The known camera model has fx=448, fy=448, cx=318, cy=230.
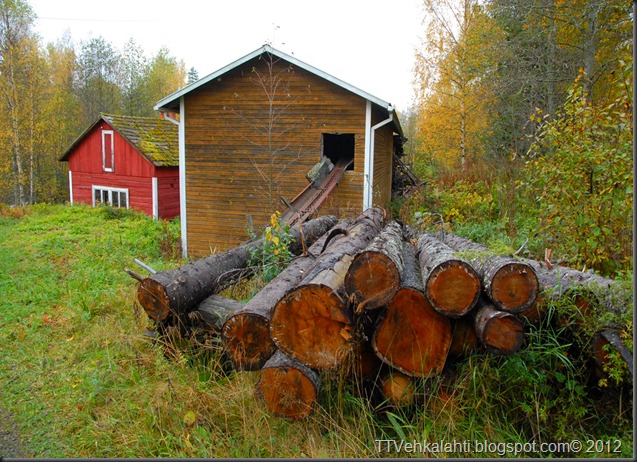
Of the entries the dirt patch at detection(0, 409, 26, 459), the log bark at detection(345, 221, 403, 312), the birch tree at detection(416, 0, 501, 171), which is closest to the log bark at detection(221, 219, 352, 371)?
the log bark at detection(345, 221, 403, 312)

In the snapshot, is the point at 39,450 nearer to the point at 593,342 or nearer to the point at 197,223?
the point at 593,342

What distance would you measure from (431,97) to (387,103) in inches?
482

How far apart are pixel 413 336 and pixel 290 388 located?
0.92 meters

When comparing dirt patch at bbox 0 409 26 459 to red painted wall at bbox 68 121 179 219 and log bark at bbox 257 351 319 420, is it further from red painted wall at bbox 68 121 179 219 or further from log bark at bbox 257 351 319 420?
red painted wall at bbox 68 121 179 219

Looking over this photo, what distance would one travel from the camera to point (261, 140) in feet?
37.8

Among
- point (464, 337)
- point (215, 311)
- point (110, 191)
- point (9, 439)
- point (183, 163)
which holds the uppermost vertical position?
point (183, 163)

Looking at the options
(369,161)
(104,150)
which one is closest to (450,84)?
(369,161)

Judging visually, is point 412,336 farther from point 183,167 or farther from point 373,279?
point 183,167

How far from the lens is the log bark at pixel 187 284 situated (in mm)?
4156

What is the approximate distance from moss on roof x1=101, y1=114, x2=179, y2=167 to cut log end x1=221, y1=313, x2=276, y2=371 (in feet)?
59.2

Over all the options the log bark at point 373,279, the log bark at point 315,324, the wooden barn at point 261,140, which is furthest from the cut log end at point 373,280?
the wooden barn at point 261,140

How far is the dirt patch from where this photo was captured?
Answer: 3.51 meters

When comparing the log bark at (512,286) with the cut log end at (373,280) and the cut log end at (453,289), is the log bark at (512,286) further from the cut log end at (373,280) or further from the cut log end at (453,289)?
the cut log end at (373,280)

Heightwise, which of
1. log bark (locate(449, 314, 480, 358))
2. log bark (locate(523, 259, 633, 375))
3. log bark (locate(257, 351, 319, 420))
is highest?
log bark (locate(523, 259, 633, 375))
